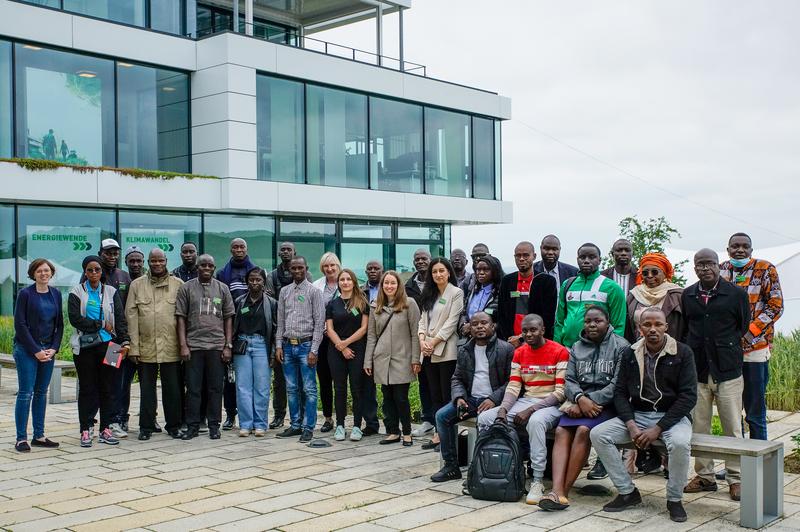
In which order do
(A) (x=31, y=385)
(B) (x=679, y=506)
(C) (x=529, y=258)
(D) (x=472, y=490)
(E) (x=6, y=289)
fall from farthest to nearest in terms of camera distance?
(E) (x=6, y=289) < (A) (x=31, y=385) < (C) (x=529, y=258) < (D) (x=472, y=490) < (B) (x=679, y=506)

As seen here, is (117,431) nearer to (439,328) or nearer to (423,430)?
(423,430)

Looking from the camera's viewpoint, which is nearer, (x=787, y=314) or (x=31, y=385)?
(x=31, y=385)

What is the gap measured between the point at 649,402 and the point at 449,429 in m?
1.87

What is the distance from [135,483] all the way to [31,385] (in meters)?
2.32

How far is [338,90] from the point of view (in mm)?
27188

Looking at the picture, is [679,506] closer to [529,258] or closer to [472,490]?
[472,490]

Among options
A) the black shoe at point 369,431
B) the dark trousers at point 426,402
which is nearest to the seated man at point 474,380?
the dark trousers at point 426,402

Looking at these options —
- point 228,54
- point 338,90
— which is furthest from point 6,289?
point 338,90

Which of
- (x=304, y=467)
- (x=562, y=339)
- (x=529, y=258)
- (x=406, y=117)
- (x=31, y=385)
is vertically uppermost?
(x=406, y=117)

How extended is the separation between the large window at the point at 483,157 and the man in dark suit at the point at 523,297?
22911mm

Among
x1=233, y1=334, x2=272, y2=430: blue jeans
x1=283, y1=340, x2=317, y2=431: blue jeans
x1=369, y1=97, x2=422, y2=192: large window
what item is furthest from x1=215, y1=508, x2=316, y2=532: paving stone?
x1=369, y1=97, x2=422, y2=192: large window

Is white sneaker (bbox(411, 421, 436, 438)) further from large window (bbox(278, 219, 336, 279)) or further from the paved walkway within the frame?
large window (bbox(278, 219, 336, 279))

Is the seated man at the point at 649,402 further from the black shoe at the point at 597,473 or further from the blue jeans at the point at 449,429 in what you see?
the blue jeans at the point at 449,429

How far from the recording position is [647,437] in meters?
Result: 6.72
